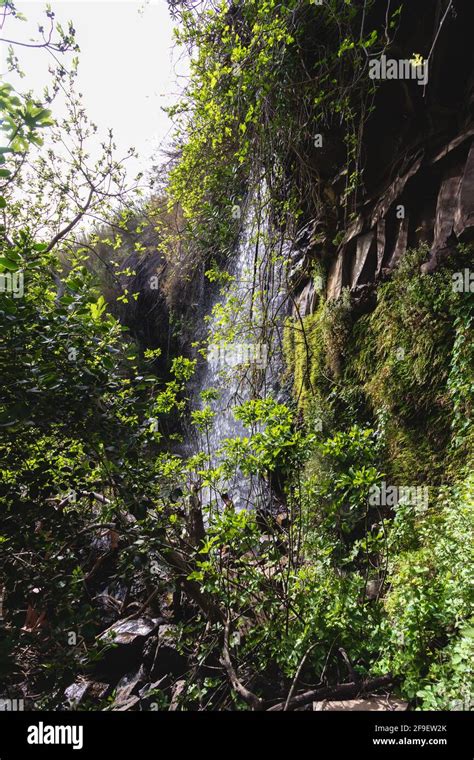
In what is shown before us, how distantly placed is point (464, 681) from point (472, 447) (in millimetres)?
1674

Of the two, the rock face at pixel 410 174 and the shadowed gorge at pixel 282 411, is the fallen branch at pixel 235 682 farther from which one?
the rock face at pixel 410 174

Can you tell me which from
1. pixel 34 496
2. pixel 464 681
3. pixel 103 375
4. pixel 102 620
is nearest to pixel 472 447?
pixel 464 681

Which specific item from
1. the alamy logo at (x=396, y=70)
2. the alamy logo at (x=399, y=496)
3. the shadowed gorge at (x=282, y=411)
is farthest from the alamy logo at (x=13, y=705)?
the alamy logo at (x=396, y=70)

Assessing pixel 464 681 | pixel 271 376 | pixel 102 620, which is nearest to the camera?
pixel 464 681

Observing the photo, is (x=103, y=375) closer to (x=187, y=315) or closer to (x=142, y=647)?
(x=142, y=647)

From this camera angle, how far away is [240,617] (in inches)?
122

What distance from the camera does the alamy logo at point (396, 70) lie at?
3850 mm

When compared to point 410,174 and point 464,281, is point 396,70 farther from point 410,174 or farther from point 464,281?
point 464,281

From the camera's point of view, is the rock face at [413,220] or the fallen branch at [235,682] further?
the rock face at [413,220]
